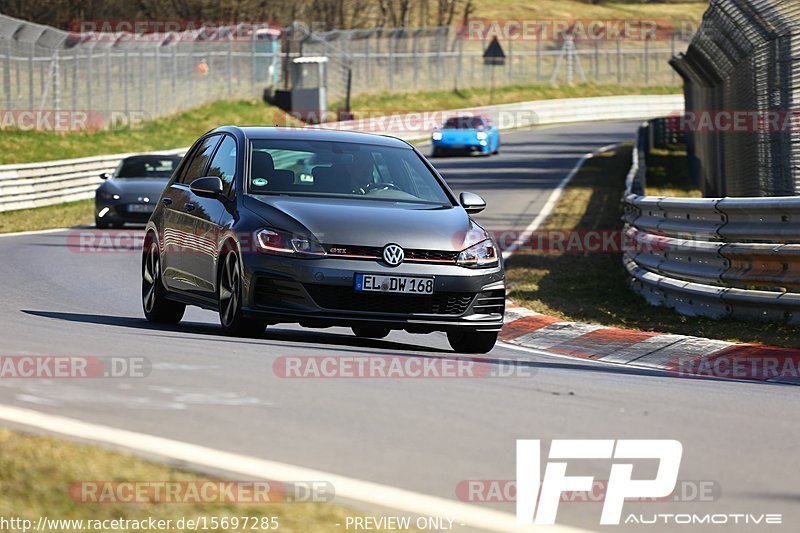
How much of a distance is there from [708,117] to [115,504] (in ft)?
57.0

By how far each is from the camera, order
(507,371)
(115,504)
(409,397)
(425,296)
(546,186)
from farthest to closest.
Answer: (546,186) < (425,296) < (507,371) < (409,397) < (115,504)

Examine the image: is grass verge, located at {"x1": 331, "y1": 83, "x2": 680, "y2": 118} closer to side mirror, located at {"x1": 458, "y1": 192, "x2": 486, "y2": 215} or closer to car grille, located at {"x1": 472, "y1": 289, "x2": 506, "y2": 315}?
side mirror, located at {"x1": 458, "y1": 192, "x2": 486, "y2": 215}

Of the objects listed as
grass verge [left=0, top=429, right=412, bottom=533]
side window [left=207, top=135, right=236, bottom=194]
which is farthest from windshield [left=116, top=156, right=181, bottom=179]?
grass verge [left=0, top=429, right=412, bottom=533]

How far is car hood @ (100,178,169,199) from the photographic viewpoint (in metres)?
24.3

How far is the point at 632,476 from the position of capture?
5496 mm

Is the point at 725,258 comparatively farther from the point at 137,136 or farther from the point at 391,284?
the point at 137,136

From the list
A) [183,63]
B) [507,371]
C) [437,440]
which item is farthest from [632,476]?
[183,63]

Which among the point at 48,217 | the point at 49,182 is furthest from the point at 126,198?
the point at 49,182

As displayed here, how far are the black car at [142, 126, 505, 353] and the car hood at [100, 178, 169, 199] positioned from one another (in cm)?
1323

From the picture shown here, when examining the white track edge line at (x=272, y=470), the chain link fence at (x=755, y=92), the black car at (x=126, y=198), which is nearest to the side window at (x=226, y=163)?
the chain link fence at (x=755, y=92)

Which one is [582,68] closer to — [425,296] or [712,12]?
[712,12]

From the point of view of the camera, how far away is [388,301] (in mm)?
9586

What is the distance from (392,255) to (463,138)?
117ft

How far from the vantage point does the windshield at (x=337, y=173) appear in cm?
1035
